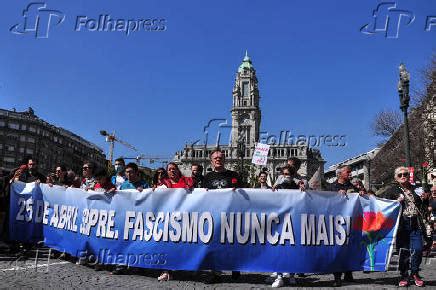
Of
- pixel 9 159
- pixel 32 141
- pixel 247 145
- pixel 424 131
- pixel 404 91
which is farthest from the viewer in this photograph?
pixel 247 145

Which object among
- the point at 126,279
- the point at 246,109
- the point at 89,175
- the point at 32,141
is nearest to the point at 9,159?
the point at 32,141

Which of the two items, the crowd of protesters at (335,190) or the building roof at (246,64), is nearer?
the crowd of protesters at (335,190)

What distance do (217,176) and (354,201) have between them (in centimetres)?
223

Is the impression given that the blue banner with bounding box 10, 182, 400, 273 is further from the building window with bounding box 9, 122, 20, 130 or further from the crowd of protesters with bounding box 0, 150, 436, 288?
the building window with bounding box 9, 122, 20, 130

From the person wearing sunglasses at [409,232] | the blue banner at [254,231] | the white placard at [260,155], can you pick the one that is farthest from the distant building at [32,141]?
the person wearing sunglasses at [409,232]

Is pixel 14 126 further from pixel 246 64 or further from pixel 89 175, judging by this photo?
pixel 89 175

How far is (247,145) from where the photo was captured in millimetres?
145125

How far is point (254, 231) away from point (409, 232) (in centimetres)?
237

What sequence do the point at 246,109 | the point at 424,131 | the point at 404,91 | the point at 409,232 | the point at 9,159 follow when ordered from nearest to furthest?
the point at 409,232 → the point at 404,91 → the point at 424,131 → the point at 9,159 → the point at 246,109

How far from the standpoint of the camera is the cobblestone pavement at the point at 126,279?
6.03 metres

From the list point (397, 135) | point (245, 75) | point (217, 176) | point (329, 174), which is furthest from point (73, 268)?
point (245, 75)

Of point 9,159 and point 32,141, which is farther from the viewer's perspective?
point 32,141

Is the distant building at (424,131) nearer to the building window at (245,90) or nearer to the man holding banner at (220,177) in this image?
the man holding banner at (220,177)

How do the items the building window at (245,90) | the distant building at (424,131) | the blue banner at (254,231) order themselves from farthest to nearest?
the building window at (245,90) < the distant building at (424,131) < the blue banner at (254,231)
